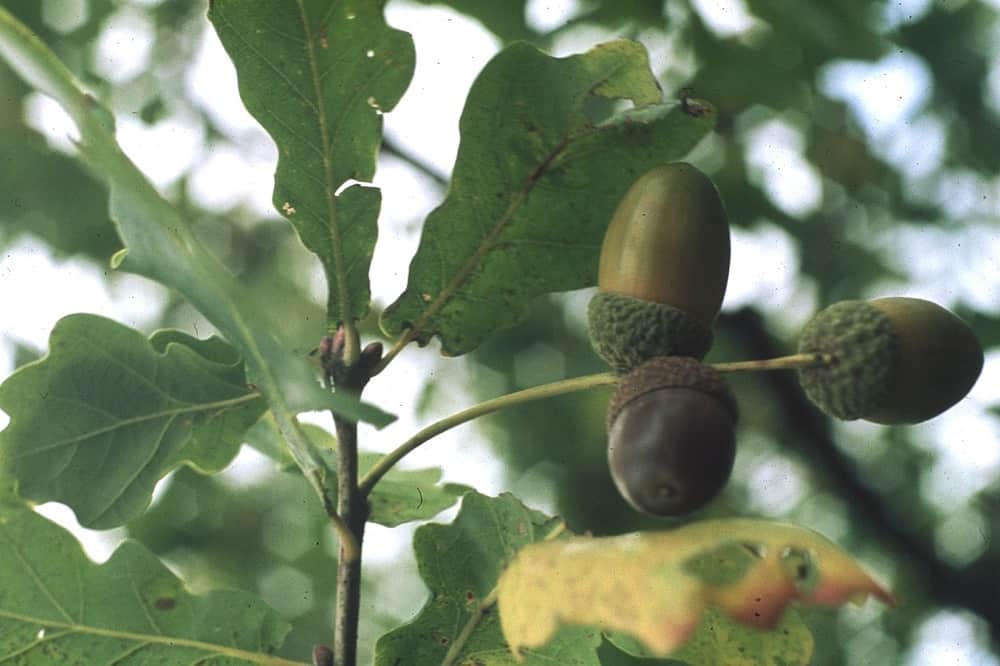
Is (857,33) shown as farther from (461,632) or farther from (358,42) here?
(461,632)

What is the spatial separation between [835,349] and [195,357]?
67 cm

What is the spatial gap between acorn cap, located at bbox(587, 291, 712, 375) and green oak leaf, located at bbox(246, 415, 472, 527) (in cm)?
37

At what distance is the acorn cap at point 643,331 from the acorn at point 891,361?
0.12m

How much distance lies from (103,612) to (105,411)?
21cm

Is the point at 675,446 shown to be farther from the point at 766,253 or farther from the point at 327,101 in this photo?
the point at 766,253

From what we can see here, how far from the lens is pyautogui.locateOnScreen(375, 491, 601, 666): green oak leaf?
113 centimetres

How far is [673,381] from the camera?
939mm

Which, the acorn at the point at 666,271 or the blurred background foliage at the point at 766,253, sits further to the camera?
the blurred background foliage at the point at 766,253

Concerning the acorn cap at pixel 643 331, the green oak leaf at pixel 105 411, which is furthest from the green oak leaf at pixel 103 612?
the acorn cap at pixel 643 331

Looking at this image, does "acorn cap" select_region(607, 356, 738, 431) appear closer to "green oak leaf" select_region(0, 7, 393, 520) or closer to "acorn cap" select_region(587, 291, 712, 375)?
"acorn cap" select_region(587, 291, 712, 375)

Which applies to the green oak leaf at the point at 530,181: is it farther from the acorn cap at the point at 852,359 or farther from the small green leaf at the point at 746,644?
the small green leaf at the point at 746,644

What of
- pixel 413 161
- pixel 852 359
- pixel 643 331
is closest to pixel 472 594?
pixel 643 331

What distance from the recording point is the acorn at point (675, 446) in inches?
33.9

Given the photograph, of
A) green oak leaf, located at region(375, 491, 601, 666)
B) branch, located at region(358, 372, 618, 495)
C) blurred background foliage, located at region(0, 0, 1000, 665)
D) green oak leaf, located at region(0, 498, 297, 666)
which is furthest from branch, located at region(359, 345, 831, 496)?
blurred background foliage, located at region(0, 0, 1000, 665)
